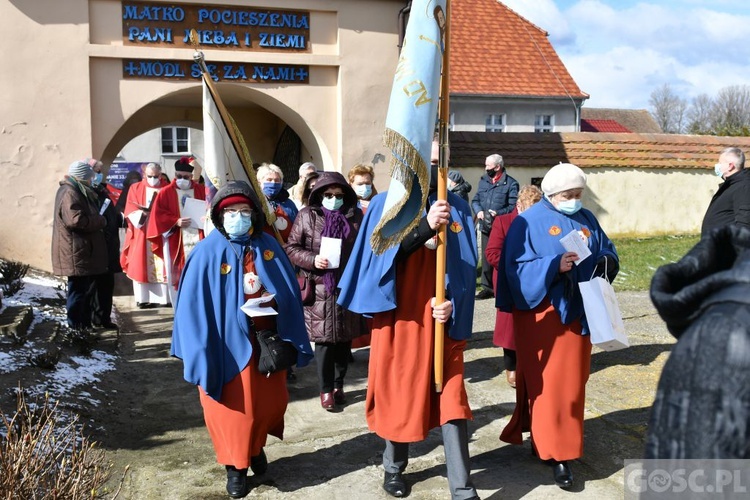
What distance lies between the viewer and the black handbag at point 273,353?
461cm

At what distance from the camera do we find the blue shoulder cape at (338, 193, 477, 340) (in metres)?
4.56

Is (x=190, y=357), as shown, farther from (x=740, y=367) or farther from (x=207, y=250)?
(x=740, y=367)

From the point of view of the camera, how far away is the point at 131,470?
16.7 feet

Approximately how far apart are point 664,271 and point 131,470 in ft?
14.3

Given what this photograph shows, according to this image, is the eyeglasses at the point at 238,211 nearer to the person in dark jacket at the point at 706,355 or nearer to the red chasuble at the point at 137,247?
the person in dark jacket at the point at 706,355

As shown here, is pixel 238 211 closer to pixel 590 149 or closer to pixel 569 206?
pixel 569 206

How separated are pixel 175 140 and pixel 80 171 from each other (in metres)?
31.5

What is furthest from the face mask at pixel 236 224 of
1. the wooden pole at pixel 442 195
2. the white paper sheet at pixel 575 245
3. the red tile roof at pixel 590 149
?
the red tile roof at pixel 590 149

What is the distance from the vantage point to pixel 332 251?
6.30 meters

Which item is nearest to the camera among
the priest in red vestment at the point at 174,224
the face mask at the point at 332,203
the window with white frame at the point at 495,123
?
the face mask at the point at 332,203

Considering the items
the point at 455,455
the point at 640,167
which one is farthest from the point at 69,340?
the point at 640,167

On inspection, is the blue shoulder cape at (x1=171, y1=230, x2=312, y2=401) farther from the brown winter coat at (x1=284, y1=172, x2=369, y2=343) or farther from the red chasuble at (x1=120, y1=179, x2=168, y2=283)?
the red chasuble at (x1=120, y1=179, x2=168, y2=283)

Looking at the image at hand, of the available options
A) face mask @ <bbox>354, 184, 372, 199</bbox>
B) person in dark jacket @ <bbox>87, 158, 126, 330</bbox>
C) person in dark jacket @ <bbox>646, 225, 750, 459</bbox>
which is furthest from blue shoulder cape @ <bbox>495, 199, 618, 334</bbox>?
person in dark jacket @ <bbox>87, 158, 126, 330</bbox>

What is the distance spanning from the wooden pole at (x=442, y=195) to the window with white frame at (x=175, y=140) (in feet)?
117
